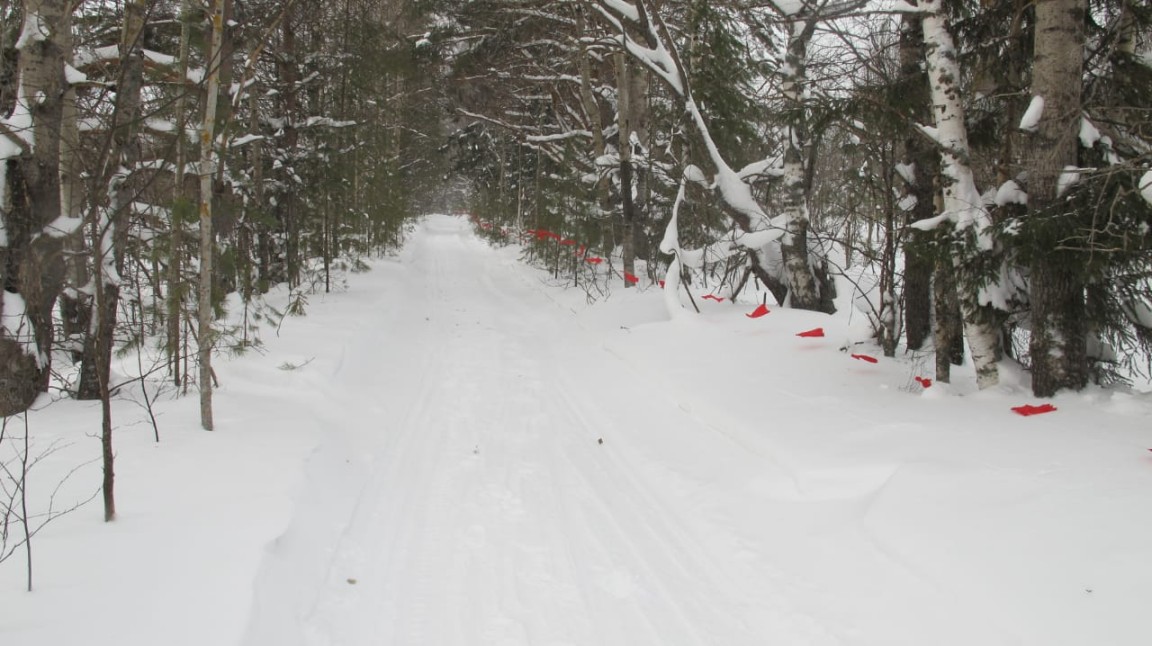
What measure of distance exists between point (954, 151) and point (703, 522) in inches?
146

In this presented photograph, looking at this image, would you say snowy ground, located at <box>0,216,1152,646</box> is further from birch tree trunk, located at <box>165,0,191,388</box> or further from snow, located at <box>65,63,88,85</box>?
snow, located at <box>65,63,88,85</box>

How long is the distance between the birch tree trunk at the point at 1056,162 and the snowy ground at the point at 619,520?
354 mm

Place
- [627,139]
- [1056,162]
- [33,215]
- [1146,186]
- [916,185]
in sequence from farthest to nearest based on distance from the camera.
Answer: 1. [627,139]
2. [916,185]
3. [33,215]
4. [1056,162]
5. [1146,186]

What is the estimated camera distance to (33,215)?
555 cm

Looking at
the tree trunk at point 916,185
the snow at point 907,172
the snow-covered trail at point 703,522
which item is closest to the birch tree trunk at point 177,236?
the snow-covered trail at point 703,522

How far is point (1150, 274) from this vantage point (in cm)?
443

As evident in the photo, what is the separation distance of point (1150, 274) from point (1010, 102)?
2.21 metres

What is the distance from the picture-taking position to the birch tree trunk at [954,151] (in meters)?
5.34

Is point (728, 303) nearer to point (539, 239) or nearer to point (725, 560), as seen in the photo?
point (725, 560)

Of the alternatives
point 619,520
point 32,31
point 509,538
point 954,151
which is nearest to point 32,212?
point 32,31

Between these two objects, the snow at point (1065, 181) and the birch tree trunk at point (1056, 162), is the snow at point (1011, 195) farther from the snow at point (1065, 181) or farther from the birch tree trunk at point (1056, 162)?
the snow at point (1065, 181)

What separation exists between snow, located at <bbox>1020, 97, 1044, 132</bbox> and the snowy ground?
2073mm

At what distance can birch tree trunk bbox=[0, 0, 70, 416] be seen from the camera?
210 inches

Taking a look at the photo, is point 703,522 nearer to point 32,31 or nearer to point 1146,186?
point 1146,186
